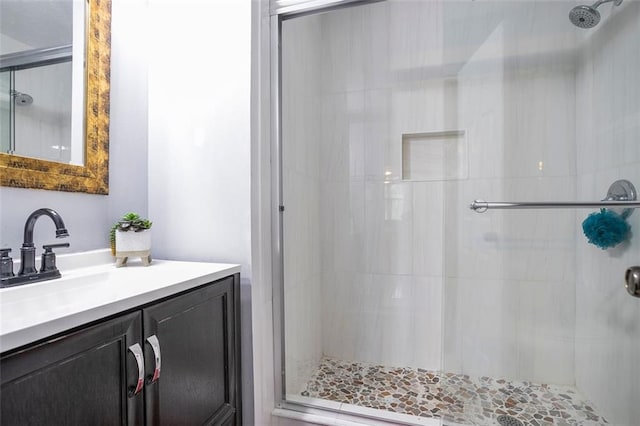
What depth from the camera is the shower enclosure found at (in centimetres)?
124

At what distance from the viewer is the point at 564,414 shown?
125 centimetres

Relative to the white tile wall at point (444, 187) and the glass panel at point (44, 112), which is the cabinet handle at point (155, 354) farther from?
the white tile wall at point (444, 187)

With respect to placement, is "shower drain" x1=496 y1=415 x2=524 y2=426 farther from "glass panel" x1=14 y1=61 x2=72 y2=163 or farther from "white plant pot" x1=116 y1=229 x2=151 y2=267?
"glass panel" x1=14 y1=61 x2=72 y2=163

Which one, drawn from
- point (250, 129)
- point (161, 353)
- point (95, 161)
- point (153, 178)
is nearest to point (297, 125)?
point (250, 129)

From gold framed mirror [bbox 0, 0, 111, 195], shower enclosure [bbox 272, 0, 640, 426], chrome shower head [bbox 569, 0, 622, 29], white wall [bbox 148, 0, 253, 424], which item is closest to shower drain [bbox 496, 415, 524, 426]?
shower enclosure [bbox 272, 0, 640, 426]

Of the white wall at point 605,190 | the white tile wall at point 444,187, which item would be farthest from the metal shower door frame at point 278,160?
the white wall at point 605,190

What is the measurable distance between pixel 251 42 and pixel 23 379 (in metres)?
1.10

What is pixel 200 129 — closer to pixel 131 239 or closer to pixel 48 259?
pixel 131 239

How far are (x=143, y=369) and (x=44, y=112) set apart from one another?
79 cm

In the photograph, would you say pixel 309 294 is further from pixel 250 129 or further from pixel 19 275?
pixel 19 275

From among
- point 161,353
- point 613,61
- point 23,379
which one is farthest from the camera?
point 613,61

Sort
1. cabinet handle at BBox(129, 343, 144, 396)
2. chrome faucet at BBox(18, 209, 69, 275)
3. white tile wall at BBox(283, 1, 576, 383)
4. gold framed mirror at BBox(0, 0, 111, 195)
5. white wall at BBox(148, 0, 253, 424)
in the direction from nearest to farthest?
1. cabinet handle at BBox(129, 343, 144, 396)
2. chrome faucet at BBox(18, 209, 69, 275)
3. gold framed mirror at BBox(0, 0, 111, 195)
4. white wall at BBox(148, 0, 253, 424)
5. white tile wall at BBox(283, 1, 576, 383)

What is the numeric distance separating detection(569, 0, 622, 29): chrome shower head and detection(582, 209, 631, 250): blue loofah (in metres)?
0.76

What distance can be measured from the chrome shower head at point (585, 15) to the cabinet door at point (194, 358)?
5.63 ft
